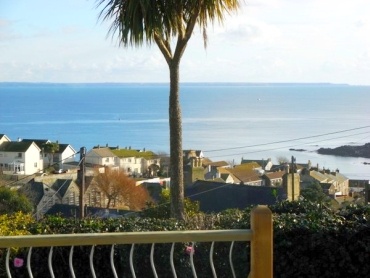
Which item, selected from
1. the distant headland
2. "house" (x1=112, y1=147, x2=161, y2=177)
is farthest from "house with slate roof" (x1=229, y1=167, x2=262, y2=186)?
the distant headland

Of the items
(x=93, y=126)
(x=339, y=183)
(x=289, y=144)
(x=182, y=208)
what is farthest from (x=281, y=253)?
(x=93, y=126)

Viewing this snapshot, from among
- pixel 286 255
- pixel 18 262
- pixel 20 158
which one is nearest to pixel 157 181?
pixel 20 158

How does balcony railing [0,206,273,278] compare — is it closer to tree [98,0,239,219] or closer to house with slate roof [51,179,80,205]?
tree [98,0,239,219]

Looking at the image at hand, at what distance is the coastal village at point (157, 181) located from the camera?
15.8 metres

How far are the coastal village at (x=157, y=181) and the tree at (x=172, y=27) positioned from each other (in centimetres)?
254

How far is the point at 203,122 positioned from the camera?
8325 centimetres

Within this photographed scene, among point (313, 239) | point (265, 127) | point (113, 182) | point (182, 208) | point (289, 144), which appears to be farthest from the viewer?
point (265, 127)

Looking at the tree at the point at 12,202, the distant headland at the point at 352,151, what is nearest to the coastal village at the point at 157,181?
the tree at the point at 12,202

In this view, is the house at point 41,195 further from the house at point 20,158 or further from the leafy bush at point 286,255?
the leafy bush at point 286,255

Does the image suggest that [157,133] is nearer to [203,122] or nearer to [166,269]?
[203,122]

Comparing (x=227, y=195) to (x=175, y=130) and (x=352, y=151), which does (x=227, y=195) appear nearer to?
(x=175, y=130)

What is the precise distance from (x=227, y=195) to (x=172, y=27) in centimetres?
697

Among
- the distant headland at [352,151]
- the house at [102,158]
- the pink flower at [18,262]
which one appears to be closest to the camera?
the pink flower at [18,262]

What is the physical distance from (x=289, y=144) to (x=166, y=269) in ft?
184
